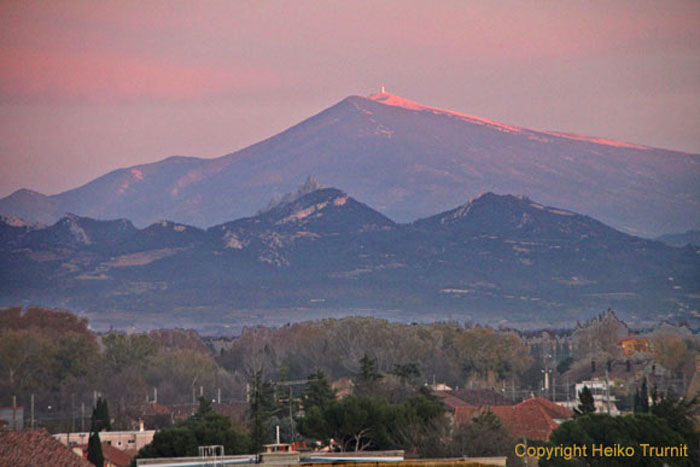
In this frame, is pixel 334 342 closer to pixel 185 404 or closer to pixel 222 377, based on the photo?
A: pixel 222 377

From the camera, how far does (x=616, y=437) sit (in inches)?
1836

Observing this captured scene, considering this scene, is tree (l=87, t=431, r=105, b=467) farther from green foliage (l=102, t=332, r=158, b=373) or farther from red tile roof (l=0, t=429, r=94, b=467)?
green foliage (l=102, t=332, r=158, b=373)

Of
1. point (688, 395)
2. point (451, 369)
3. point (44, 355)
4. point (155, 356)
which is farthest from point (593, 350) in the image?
point (688, 395)

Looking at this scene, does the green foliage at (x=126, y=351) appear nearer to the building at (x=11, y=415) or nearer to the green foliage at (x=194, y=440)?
the building at (x=11, y=415)

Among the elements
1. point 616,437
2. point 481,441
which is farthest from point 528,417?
point 616,437

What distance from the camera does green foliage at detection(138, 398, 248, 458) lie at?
52906 mm

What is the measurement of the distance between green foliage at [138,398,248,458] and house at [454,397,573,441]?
10.7 meters

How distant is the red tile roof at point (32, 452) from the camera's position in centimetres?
4069

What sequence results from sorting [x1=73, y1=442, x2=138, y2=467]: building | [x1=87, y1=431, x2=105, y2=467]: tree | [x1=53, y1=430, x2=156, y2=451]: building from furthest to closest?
1. [x1=53, y1=430, x2=156, y2=451]: building
2. [x1=73, y1=442, x2=138, y2=467]: building
3. [x1=87, y1=431, x2=105, y2=467]: tree

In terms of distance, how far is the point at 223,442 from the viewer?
5441 centimetres

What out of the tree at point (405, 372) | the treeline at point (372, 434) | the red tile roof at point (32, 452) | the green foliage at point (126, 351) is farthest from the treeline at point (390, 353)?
the red tile roof at point (32, 452)

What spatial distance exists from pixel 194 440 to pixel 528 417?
20990 mm

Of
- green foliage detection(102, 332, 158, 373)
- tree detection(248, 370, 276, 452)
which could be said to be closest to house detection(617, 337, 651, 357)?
green foliage detection(102, 332, 158, 373)

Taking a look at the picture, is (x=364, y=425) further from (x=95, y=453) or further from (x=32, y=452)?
(x=32, y=452)
